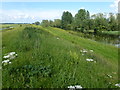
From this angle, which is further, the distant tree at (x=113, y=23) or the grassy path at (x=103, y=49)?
the distant tree at (x=113, y=23)

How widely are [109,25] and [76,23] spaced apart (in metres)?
19.1

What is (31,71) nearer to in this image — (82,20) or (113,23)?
(113,23)

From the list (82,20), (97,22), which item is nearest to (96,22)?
(97,22)

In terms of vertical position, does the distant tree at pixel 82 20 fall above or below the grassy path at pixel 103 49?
above

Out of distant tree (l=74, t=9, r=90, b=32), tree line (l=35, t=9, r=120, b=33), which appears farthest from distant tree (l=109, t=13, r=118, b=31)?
distant tree (l=74, t=9, r=90, b=32)

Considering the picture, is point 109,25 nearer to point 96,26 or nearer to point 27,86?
point 96,26

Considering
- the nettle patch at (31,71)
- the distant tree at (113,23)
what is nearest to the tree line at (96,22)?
the distant tree at (113,23)

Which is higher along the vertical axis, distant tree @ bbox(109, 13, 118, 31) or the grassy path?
distant tree @ bbox(109, 13, 118, 31)

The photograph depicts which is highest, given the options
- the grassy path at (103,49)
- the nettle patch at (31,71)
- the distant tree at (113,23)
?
the distant tree at (113,23)

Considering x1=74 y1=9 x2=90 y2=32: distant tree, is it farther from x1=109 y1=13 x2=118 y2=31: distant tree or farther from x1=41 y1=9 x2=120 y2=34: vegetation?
x1=109 y1=13 x2=118 y2=31: distant tree

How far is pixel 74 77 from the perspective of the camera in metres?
4.34

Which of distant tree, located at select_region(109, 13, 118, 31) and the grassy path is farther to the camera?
distant tree, located at select_region(109, 13, 118, 31)

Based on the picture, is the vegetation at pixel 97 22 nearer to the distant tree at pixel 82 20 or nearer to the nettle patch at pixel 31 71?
the distant tree at pixel 82 20

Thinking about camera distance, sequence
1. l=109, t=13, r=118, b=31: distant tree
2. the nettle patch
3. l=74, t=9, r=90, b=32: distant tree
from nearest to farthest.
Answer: the nettle patch, l=109, t=13, r=118, b=31: distant tree, l=74, t=9, r=90, b=32: distant tree
